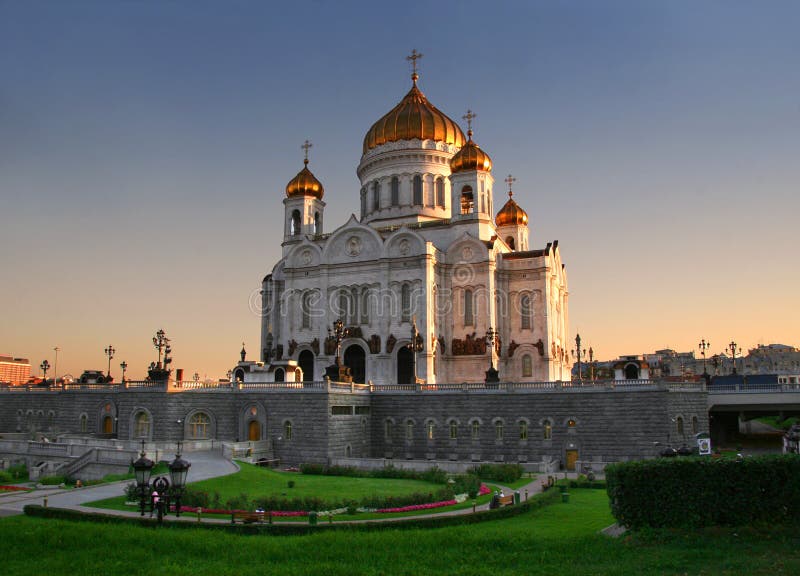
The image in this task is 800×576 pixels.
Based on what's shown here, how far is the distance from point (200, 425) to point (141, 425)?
11.7 feet

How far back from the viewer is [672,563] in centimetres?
1714

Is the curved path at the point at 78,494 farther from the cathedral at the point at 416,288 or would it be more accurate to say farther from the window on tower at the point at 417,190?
the window on tower at the point at 417,190

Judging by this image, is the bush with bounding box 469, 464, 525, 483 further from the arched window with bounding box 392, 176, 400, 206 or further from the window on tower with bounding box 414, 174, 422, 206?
the arched window with bounding box 392, 176, 400, 206

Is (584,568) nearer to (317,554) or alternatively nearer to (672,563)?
(672,563)

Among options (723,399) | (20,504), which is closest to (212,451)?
(20,504)

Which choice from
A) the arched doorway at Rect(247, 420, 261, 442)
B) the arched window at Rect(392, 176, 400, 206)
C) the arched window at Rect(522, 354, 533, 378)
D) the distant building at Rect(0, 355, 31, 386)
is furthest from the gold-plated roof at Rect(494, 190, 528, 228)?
the distant building at Rect(0, 355, 31, 386)

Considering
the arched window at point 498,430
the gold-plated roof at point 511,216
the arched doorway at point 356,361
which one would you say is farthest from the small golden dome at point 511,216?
the arched window at point 498,430

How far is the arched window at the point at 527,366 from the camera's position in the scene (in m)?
55.4

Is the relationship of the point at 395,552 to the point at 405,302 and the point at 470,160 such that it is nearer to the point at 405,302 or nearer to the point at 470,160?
the point at 405,302

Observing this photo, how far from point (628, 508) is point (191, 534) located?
12372 mm

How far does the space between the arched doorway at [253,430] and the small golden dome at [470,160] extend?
26331mm

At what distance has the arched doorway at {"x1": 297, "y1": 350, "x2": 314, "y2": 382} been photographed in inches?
2249

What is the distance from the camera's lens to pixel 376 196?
6438 cm

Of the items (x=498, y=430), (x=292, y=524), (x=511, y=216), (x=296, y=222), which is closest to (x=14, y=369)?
(x=296, y=222)
